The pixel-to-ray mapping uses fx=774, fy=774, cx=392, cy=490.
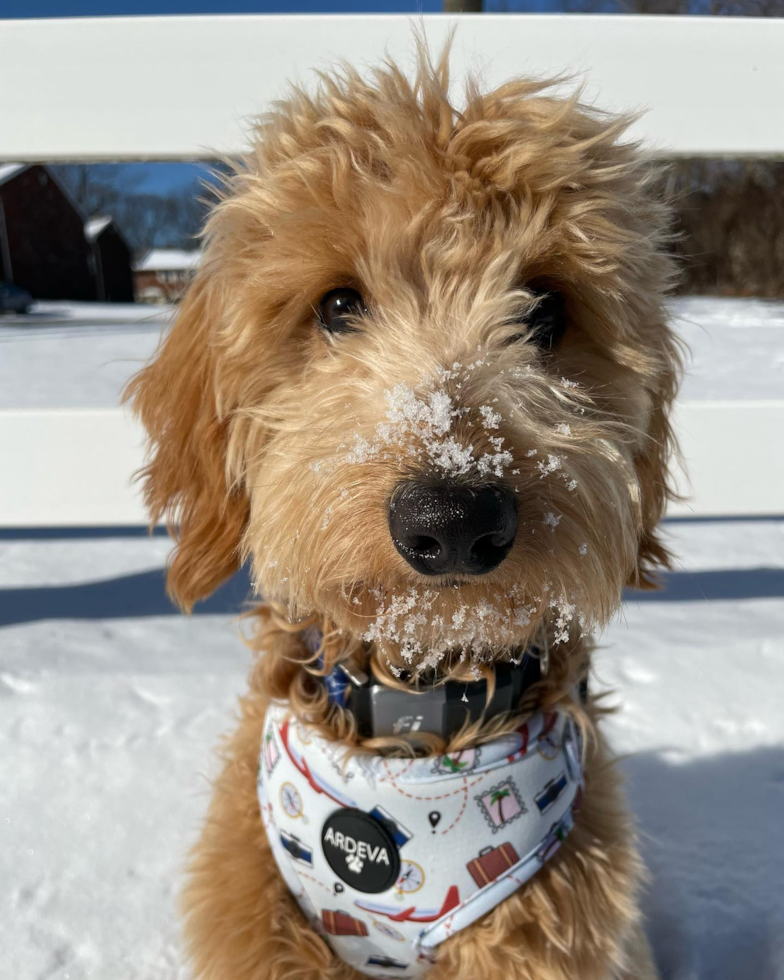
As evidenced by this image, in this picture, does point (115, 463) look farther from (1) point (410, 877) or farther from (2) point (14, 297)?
(2) point (14, 297)

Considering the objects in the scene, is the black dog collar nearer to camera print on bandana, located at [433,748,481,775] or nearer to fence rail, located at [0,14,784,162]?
camera print on bandana, located at [433,748,481,775]

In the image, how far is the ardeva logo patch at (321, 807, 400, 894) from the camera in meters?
1.23

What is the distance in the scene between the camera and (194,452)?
149 centimetres

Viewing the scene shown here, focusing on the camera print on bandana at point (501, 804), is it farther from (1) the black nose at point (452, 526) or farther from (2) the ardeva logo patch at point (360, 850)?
(1) the black nose at point (452, 526)

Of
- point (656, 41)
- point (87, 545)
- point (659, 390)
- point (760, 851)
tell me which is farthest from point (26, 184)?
point (760, 851)

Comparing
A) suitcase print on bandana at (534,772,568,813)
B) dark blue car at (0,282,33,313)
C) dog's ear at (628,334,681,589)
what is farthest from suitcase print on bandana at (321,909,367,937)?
dark blue car at (0,282,33,313)

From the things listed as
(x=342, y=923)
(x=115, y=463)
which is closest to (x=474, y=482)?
(x=342, y=923)

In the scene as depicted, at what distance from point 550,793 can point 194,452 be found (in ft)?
2.91

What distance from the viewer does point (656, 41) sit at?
210 cm

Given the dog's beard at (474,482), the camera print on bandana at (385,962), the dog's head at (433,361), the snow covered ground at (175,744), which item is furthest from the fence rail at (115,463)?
the camera print on bandana at (385,962)

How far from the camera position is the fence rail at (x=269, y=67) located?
6.66 feet

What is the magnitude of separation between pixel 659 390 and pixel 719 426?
1.15 meters

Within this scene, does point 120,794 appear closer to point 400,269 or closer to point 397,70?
point 400,269

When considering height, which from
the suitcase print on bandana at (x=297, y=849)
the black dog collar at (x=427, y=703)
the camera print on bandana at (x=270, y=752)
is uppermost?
the black dog collar at (x=427, y=703)
